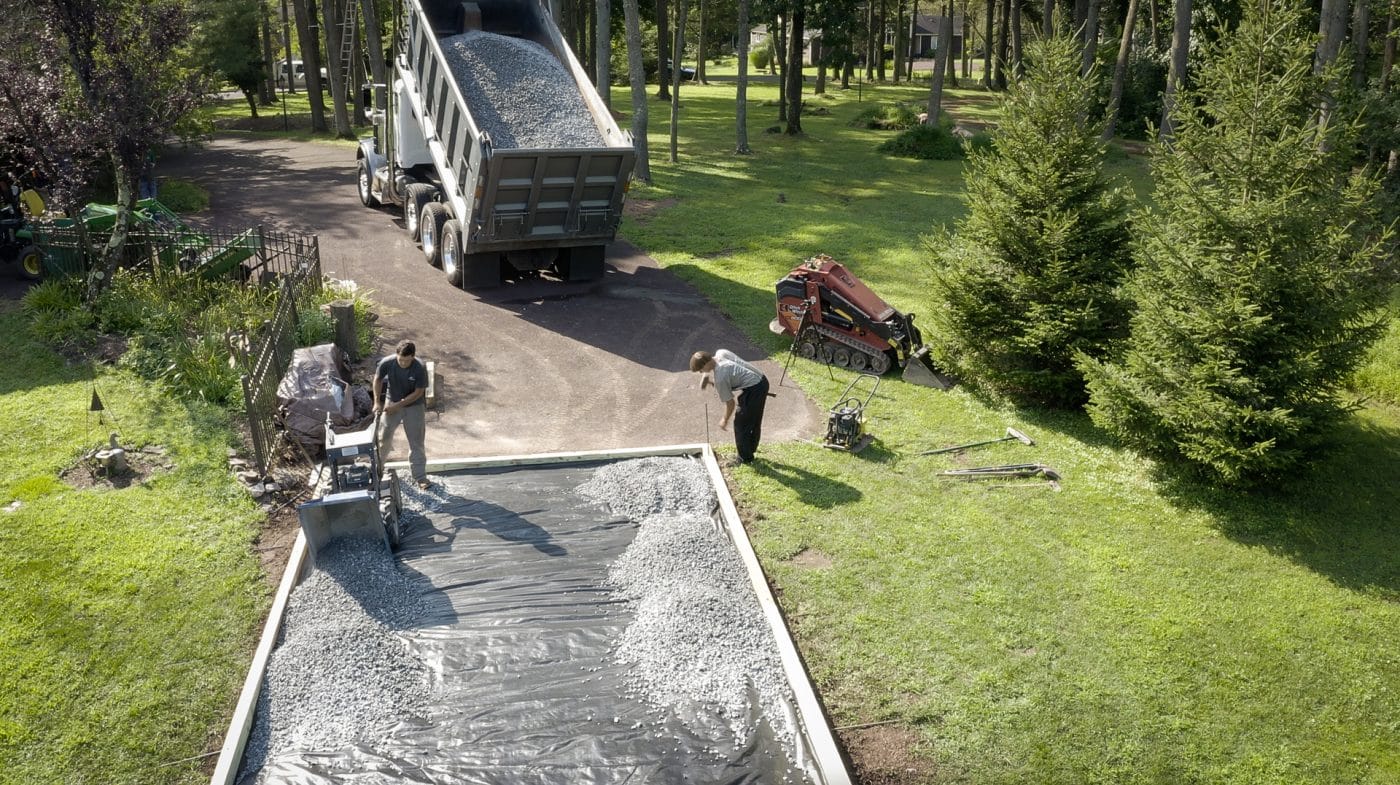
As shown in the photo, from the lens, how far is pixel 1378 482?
10.5m

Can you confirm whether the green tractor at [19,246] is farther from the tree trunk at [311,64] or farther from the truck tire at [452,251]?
the tree trunk at [311,64]

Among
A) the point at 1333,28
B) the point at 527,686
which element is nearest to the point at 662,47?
the point at 1333,28

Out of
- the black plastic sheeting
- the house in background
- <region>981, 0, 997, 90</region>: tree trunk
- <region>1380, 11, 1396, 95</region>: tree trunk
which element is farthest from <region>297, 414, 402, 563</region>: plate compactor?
the house in background

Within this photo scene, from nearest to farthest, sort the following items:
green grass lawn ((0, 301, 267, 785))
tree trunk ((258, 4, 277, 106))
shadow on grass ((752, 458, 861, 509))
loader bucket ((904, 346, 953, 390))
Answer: green grass lawn ((0, 301, 267, 785))
shadow on grass ((752, 458, 861, 509))
loader bucket ((904, 346, 953, 390))
tree trunk ((258, 4, 277, 106))

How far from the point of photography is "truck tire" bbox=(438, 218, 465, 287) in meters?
16.4

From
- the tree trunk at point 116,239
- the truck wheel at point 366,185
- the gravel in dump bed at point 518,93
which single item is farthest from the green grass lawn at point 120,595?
the truck wheel at point 366,185

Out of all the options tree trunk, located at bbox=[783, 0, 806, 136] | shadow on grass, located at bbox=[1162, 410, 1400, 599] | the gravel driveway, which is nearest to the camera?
shadow on grass, located at bbox=[1162, 410, 1400, 599]

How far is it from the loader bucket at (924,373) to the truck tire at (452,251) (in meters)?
7.61

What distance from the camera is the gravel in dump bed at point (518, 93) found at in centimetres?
1524

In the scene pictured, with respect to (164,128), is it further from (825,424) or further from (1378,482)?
(1378,482)

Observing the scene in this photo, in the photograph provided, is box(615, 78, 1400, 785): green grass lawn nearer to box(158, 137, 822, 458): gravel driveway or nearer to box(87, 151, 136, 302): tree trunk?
box(158, 137, 822, 458): gravel driveway

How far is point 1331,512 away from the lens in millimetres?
9938

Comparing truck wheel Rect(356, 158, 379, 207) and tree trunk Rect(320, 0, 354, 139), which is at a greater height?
tree trunk Rect(320, 0, 354, 139)

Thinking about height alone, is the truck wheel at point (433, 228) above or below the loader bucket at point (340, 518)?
above
